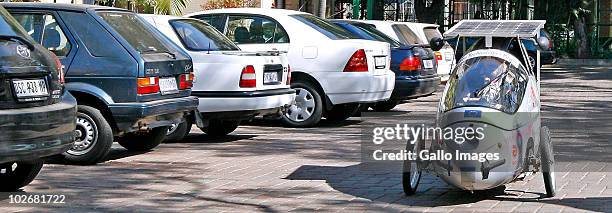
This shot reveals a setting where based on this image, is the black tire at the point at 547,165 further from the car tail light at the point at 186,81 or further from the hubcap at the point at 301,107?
the hubcap at the point at 301,107

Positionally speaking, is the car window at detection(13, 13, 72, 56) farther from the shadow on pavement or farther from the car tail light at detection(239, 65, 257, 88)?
the shadow on pavement

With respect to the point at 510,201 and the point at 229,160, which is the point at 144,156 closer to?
the point at 229,160

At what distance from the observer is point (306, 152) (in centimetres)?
1210

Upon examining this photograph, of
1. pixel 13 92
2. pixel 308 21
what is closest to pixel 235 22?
pixel 308 21

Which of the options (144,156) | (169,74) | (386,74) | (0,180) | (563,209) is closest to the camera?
(563,209)

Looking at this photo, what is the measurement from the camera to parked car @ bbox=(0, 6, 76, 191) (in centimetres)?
760

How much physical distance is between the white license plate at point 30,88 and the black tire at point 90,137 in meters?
2.25

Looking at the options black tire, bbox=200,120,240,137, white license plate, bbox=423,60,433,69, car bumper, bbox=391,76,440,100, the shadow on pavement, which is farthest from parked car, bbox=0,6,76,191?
white license plate, bbox=423,60,433,69

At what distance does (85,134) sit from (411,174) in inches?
133

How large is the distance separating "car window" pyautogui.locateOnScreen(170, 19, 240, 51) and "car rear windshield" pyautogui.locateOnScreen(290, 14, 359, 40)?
2.08m

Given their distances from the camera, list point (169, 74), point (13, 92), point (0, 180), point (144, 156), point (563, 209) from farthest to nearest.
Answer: point (144, 156)
point (169, 74)
point (0, 180)
point (563, 209)
point (13, 92)

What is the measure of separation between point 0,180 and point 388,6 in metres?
33.2

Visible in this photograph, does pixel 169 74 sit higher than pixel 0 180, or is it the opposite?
pixel 169 74

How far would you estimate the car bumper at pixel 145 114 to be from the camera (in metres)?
10.4
